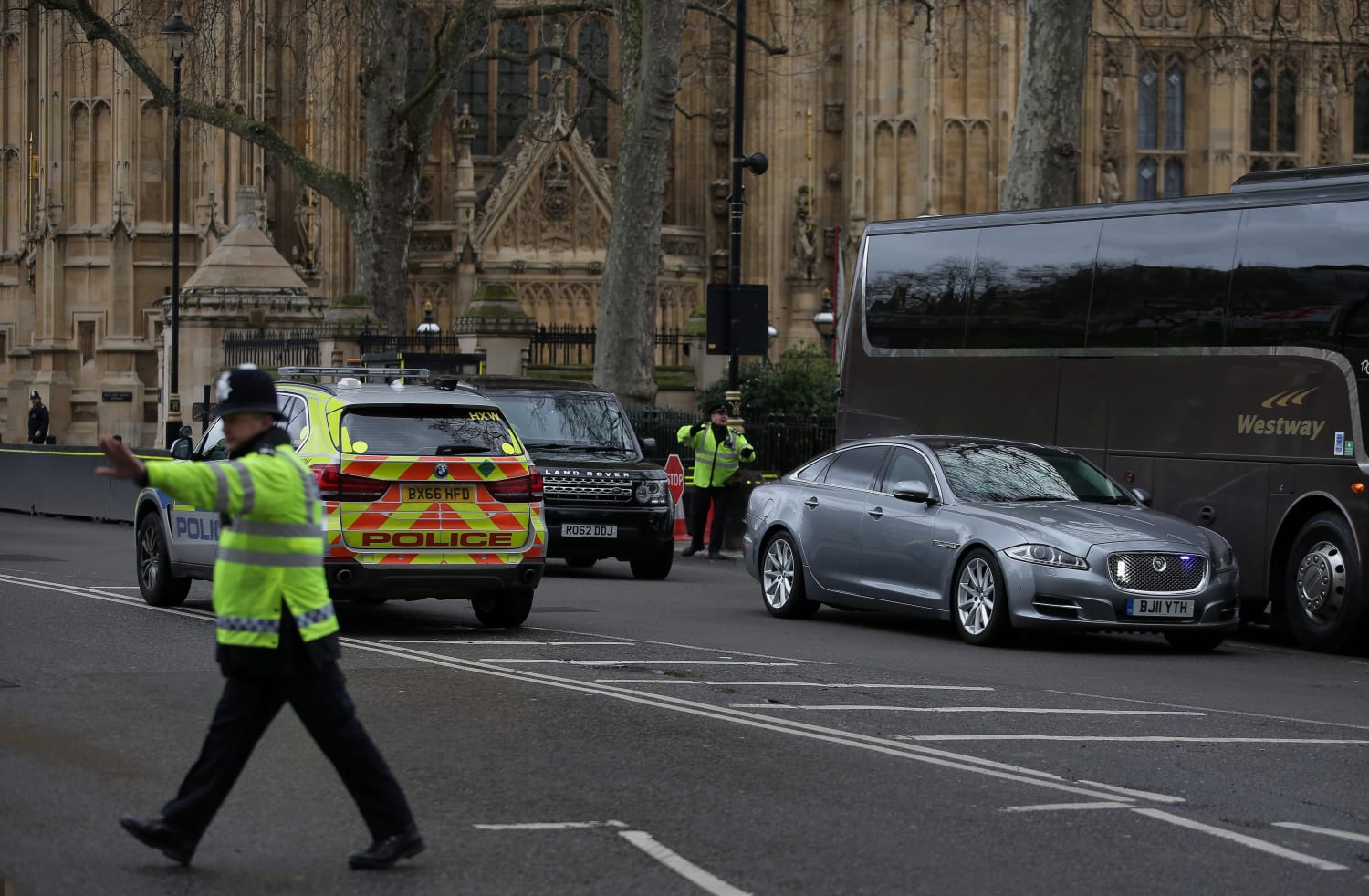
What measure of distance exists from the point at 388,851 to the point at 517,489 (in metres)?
7.19

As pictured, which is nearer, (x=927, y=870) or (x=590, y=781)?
(x=927, y=870)

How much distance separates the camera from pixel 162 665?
38.4ft

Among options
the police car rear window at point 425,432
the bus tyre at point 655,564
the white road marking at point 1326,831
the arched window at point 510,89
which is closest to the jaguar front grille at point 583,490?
the bus tyre at point 655,564

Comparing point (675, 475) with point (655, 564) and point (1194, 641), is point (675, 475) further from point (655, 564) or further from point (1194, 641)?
point (1194, 641)

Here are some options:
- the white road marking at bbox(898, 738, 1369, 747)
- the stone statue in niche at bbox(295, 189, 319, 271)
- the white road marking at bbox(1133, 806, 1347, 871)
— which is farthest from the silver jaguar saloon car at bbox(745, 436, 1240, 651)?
the stone statue in niche at bbox(295, 189, 319, 271)

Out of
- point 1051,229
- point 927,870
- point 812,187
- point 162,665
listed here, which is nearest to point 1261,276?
point 1051,229

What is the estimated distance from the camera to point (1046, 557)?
13930 millimetres

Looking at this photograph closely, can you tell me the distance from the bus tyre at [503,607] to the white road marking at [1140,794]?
6203mm

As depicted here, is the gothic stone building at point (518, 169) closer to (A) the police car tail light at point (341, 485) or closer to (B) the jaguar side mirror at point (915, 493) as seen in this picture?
(B) the jaguar side mirror at point (915, 493)

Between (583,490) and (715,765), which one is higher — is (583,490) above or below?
above

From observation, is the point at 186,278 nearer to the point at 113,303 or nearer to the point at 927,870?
the point at 113,303

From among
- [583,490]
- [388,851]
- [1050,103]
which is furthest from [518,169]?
[388,851]

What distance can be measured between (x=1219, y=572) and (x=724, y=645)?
334 centimetres

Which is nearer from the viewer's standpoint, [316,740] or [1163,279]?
[316,740]
